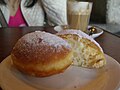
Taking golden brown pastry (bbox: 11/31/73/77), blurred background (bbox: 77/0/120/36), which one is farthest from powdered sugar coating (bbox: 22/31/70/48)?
blurred background (bbox: 77/0/120/36)

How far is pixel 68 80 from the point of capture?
0.48 metres

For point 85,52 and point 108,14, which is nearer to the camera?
point 85,52

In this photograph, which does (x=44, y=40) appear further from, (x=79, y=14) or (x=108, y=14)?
(x=108, y=14)

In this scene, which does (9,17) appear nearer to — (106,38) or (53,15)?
(53,15)

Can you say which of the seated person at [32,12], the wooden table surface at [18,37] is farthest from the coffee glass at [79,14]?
the seated person at [32,12]

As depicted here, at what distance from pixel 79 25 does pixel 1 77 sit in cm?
54

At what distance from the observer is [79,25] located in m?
0.94

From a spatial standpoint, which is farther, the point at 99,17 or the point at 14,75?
the point at 99,17

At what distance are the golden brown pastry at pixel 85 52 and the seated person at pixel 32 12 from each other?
37.2 inches

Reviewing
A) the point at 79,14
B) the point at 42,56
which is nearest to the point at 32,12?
the point at 79,14

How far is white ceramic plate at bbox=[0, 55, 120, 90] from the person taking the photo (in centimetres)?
44

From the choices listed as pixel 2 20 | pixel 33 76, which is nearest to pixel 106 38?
pixel 33 76

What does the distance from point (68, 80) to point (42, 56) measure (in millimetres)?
77

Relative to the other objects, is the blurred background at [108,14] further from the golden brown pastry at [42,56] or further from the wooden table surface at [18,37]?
the golden brown pastry at [42,56]
